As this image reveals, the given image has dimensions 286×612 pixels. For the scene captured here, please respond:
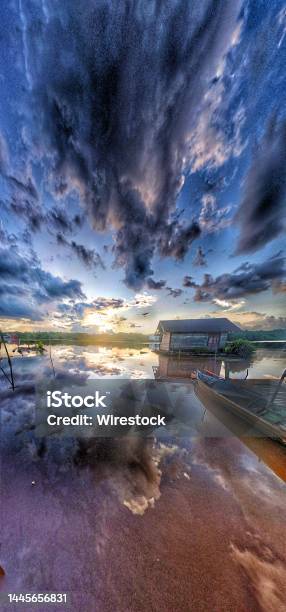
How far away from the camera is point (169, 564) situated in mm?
2734

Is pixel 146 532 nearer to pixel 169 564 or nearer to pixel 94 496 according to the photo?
pixel 169 564

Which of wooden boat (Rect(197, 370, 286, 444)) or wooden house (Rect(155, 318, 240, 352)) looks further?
wooden house (Rect(155, 318, 240, 352))

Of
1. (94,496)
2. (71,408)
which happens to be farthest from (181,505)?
(71,408)

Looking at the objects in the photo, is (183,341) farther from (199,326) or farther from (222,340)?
(222,340)

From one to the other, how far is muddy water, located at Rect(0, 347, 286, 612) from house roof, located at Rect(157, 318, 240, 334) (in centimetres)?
1997

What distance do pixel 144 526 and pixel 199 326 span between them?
24.5 meters

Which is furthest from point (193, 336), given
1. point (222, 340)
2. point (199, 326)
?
point (222, 340)

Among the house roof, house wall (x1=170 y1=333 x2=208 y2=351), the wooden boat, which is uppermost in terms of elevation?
the house roof

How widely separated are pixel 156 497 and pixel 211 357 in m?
20.4

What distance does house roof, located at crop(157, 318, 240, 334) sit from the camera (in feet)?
81.0
